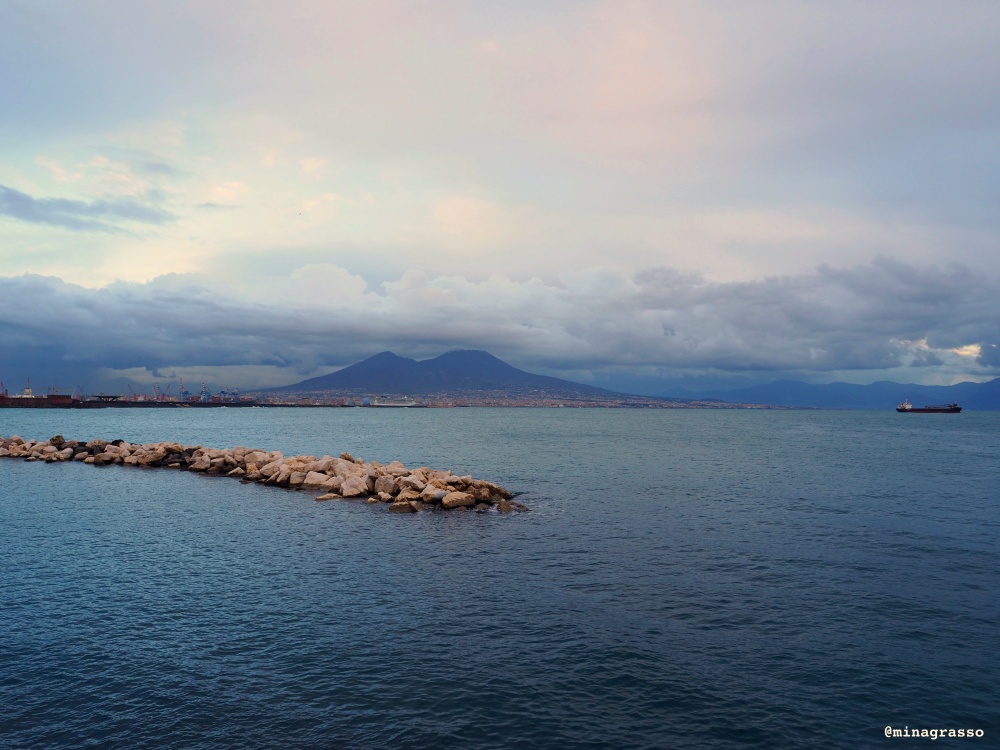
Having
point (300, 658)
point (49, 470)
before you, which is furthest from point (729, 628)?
point (49, 470)

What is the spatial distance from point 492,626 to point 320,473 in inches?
1290

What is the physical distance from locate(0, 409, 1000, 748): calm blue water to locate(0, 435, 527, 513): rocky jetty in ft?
11.0

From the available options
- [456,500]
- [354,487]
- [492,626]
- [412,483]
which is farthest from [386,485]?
[492,626]

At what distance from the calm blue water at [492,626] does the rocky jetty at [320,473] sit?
3.36 meters

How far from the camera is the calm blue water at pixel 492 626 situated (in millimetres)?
13203

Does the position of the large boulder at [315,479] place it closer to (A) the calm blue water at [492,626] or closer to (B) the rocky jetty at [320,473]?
(B) the rocky jetty at [320,473]

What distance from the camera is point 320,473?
157 feet

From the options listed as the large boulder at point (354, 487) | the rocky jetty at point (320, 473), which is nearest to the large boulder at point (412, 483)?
the rocky jetty at point (320, 473)

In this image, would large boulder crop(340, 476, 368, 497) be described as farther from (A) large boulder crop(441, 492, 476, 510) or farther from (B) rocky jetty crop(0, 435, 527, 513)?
(A) large boulder crop(441, 492, 476, 510)

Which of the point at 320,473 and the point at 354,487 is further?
the point at 320,473

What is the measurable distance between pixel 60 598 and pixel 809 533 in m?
33.8

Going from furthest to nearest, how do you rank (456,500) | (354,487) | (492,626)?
(354,487) → (456,500) → (492,626)

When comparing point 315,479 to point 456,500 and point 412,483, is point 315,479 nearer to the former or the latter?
point 412,483

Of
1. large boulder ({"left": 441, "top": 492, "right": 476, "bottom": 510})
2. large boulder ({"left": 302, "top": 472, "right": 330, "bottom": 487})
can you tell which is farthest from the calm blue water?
large boulder ({"left": 302, "top": 472, "right": 330, "bottom": 487})
